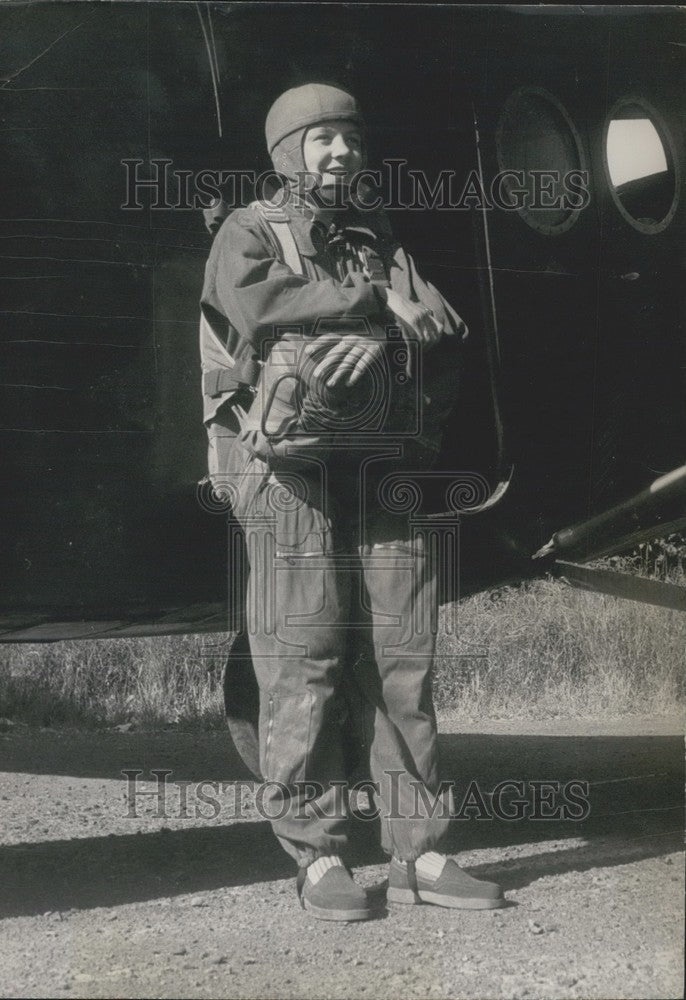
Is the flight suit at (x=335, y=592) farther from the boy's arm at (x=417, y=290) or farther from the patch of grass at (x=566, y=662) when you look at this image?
the patch of grass at (x=566, y=662)

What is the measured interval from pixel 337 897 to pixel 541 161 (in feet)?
7.07

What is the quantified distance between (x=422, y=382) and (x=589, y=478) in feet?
3.24

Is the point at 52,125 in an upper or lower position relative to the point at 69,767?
upper

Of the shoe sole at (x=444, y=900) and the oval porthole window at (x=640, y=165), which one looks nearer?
the shoe sole at (x=444, y=900)

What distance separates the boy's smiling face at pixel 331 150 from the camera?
322cm

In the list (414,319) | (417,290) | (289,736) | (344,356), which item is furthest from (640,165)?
(289,736)

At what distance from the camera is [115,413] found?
3.50 metres

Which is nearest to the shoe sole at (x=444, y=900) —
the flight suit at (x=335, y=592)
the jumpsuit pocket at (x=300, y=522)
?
the flight suit at (x=335, y=592)

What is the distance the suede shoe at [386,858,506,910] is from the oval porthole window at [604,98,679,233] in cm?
202

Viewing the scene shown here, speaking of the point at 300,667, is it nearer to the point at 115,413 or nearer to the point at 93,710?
the point at 115,413

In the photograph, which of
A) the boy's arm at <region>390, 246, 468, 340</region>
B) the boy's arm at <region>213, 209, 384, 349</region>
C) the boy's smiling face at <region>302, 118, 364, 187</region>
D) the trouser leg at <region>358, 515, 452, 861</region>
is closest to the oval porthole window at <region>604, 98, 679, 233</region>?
the boy's arm at <region>390, 246, 468, 340</region>

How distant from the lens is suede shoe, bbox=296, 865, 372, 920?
3264mm

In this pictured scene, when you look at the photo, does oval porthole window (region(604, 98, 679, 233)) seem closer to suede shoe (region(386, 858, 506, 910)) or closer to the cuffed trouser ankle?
the cuffed trouser ankle

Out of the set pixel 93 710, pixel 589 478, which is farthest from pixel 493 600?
pixel 589 478
